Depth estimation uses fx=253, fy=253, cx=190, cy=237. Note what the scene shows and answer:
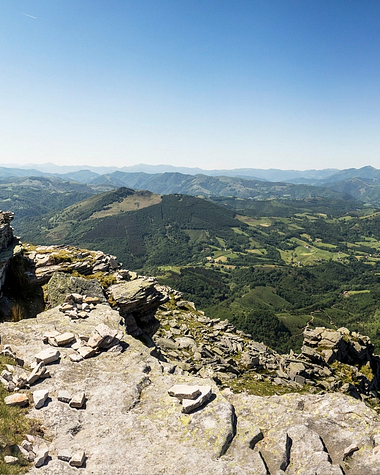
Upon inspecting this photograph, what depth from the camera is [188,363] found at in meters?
31.4

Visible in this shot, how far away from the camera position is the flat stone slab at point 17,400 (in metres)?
9.56

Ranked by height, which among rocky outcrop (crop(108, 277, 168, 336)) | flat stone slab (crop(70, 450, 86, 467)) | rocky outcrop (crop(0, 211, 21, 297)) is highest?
rocky outcrop (crop(0, 211, 21, 297))

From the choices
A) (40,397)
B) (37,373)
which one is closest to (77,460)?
(40,397)

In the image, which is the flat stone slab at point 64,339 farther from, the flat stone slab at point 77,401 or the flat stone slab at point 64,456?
the flat stone slab at point 64,456

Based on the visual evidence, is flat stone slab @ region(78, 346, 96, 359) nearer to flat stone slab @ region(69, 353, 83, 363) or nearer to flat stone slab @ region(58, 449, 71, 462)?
flat stone slab @ region(69, 353, 83, 363)

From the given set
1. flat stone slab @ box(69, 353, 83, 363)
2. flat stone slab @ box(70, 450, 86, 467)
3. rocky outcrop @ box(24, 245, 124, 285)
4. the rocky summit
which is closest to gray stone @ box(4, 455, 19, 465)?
the rocky summit

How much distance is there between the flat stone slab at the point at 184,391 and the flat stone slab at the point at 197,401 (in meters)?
0.19

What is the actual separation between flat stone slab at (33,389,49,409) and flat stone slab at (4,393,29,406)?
1.03 ft

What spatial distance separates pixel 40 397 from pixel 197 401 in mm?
6160

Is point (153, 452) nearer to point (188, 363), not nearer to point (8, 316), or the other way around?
point (8, 316)

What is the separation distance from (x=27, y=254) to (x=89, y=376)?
27.4m

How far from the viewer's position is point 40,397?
995 centimetres

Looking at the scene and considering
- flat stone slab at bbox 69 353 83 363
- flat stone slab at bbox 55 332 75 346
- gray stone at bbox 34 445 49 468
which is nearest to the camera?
gray stone at bbox 34 445 49 468

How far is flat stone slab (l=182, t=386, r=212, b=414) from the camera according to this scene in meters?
9.73
